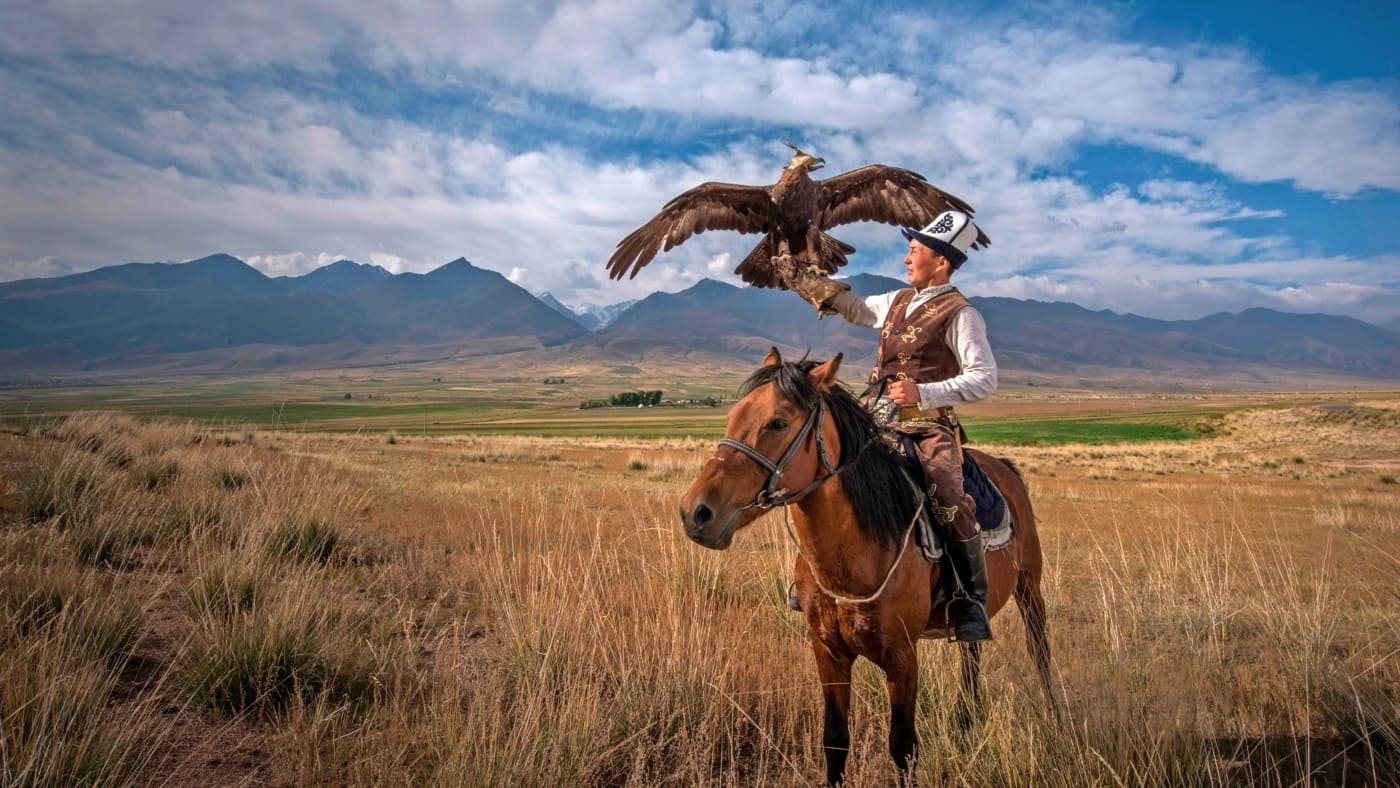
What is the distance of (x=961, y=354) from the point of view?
9.71ft

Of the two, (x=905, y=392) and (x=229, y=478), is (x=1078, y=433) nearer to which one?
(x=229, y=478)

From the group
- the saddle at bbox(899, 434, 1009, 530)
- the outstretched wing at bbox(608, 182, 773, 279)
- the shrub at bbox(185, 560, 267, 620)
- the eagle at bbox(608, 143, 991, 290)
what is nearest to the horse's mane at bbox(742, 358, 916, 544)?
the saddle at bbox(899, 434, 1009, 530)

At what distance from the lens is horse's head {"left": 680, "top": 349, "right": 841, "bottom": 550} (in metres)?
2.13

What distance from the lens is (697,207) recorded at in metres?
5.24

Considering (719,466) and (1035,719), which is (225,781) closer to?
(719,466)

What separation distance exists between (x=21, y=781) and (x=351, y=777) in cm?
111

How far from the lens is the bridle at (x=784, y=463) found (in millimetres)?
2254

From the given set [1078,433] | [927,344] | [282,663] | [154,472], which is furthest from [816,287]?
[1078,433]

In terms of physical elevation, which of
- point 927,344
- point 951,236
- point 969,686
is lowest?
point 969,686

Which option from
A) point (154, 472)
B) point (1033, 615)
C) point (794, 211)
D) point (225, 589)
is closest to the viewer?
point (1033, 615)

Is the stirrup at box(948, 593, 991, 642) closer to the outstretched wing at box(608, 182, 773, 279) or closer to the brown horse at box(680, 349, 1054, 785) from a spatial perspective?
the brown horse at box(680, 349, 1054, 785)

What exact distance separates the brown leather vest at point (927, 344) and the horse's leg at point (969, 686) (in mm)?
1666

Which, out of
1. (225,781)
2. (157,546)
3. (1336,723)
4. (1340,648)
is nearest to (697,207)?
(225,781)

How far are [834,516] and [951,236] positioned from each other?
63.4 inches
